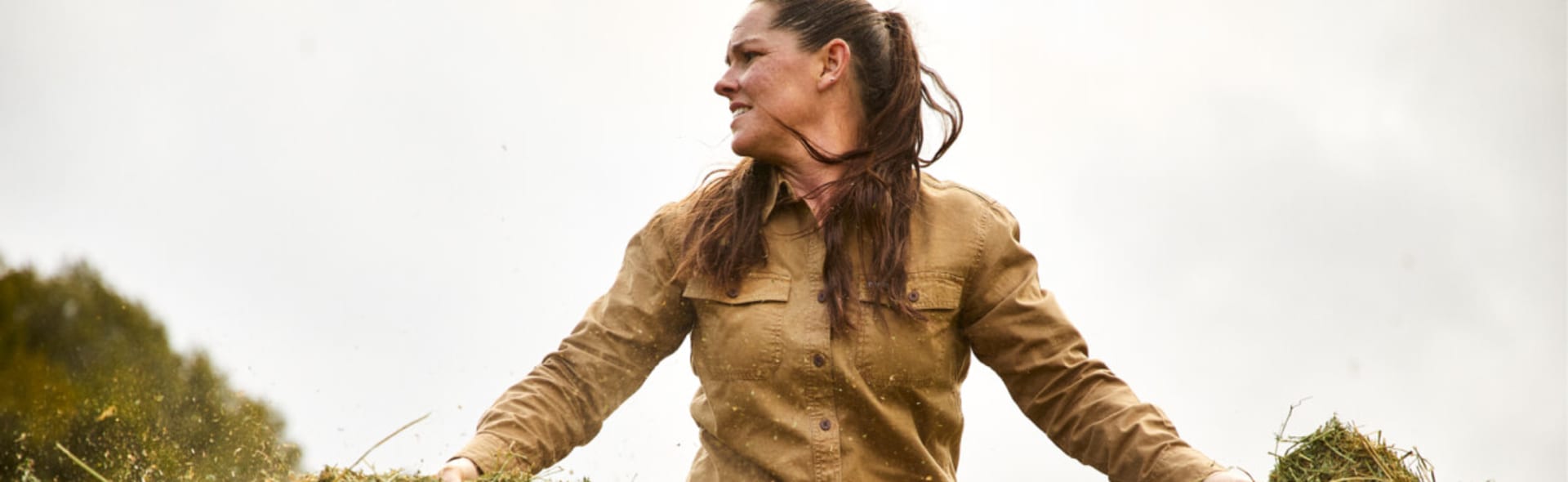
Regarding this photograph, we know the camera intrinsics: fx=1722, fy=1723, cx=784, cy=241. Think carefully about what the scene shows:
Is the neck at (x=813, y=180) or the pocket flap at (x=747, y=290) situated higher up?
the neck at (x=813, y=180)

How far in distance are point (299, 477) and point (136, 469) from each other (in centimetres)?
183

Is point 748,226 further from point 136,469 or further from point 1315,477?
point 136,469

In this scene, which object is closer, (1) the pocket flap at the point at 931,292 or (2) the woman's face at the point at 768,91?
(1) the pocket flap at the point at 931,292

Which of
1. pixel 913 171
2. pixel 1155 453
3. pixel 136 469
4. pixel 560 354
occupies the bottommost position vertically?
pixel 136 469

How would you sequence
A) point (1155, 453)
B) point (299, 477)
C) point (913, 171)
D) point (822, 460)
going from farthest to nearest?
point (913, 171) → point (822, 460) → point (1155, 453) → point (299, 477)

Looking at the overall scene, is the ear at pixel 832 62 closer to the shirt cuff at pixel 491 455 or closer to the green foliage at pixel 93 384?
the shirt cuff at pixel 491 455

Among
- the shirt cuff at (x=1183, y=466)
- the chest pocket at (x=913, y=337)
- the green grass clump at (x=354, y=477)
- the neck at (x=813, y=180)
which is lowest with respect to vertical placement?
the green grass clump at (x=354, y=477)

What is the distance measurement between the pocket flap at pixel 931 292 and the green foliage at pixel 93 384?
584 centimetres

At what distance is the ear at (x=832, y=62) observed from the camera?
5.56 metres

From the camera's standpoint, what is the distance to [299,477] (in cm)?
455

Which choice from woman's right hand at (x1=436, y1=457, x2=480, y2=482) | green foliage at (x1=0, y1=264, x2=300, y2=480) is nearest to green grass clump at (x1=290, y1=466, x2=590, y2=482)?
woman's right hand at (x1=436, y1=457, x2=480, y2=482)

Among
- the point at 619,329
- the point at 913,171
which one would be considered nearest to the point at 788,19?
the point at 913,171

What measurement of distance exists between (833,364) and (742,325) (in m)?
0.31

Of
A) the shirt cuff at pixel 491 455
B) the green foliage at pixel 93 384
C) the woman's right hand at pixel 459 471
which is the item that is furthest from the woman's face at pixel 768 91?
the green foliage at pixel 93 384
